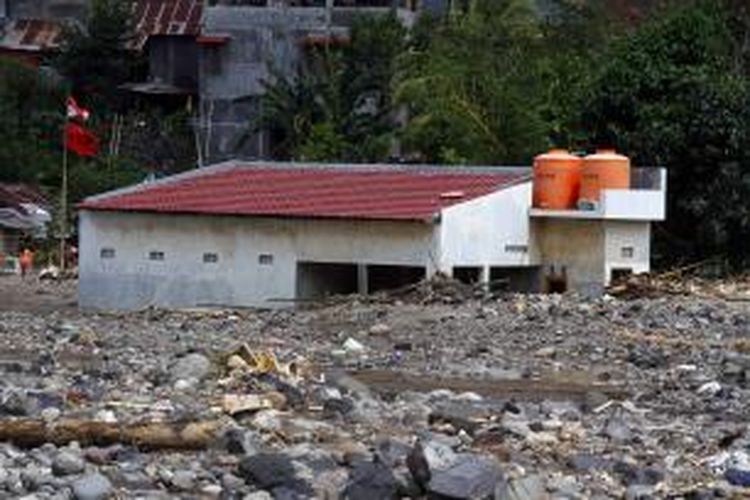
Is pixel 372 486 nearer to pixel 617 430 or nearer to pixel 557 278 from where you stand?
pixel 617 430

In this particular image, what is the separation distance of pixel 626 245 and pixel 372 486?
2774 centimetres

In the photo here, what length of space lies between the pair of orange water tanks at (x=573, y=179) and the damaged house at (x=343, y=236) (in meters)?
0.24

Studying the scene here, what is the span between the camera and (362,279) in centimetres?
3791

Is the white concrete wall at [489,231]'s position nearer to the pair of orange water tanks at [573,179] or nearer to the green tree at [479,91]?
the pair of orange water tanks at [573,179]

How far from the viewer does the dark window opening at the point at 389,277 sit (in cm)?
3834

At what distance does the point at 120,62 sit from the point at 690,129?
25.6m

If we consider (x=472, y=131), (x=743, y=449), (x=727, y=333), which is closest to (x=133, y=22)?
(x=472, y=131)

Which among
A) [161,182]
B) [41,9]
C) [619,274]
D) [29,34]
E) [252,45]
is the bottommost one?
[619,274]

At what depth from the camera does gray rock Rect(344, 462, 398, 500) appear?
12422mm

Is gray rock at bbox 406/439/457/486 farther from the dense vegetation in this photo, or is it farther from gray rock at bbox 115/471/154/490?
the dense vegetation

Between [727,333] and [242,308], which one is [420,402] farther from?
[242,308]

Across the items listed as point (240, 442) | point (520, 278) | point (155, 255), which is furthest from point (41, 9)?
point (240, 442)

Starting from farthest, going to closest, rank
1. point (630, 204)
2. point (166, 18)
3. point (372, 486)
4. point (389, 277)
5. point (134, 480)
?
1. point (166, 18)
2. point (389, 277)
3. point (630, 204)
4. point (134, 480)
5. point (372, 486)

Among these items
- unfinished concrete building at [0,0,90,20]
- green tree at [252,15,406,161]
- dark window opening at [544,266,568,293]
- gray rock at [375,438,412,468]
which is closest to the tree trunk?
gray rock at [375,438,412,468]
